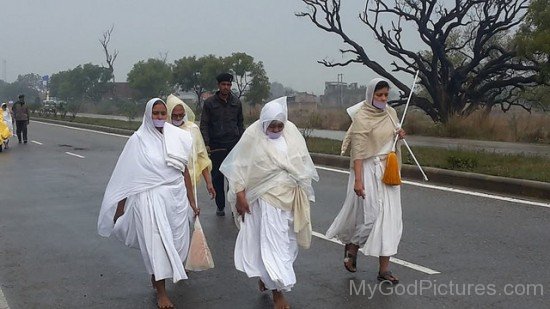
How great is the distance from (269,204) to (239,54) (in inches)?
1755

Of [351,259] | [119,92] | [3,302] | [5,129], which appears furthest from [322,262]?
[119,92]

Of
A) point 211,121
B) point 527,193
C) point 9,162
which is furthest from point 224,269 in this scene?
point 9,162

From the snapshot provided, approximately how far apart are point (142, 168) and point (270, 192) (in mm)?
1023

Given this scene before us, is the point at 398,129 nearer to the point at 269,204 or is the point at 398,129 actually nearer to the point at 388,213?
the point at 388,213

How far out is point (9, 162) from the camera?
17.2 metres

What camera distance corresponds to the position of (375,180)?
5922mm

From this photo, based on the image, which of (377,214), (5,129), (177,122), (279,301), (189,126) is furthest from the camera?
(5,129)

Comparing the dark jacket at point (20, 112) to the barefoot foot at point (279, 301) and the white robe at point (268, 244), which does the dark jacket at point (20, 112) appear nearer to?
the white robe at point (268, 244)

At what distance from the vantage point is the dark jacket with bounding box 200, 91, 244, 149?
9.10m

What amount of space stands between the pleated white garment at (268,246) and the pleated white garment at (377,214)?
822 millimetres

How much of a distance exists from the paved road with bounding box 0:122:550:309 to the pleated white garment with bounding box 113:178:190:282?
466mm

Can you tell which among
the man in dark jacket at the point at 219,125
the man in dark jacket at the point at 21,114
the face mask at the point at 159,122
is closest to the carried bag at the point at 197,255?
the face mask at the point at 159,122

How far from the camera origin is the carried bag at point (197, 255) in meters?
5.57

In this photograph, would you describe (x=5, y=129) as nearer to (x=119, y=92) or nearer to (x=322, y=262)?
(x=322, y=262)
